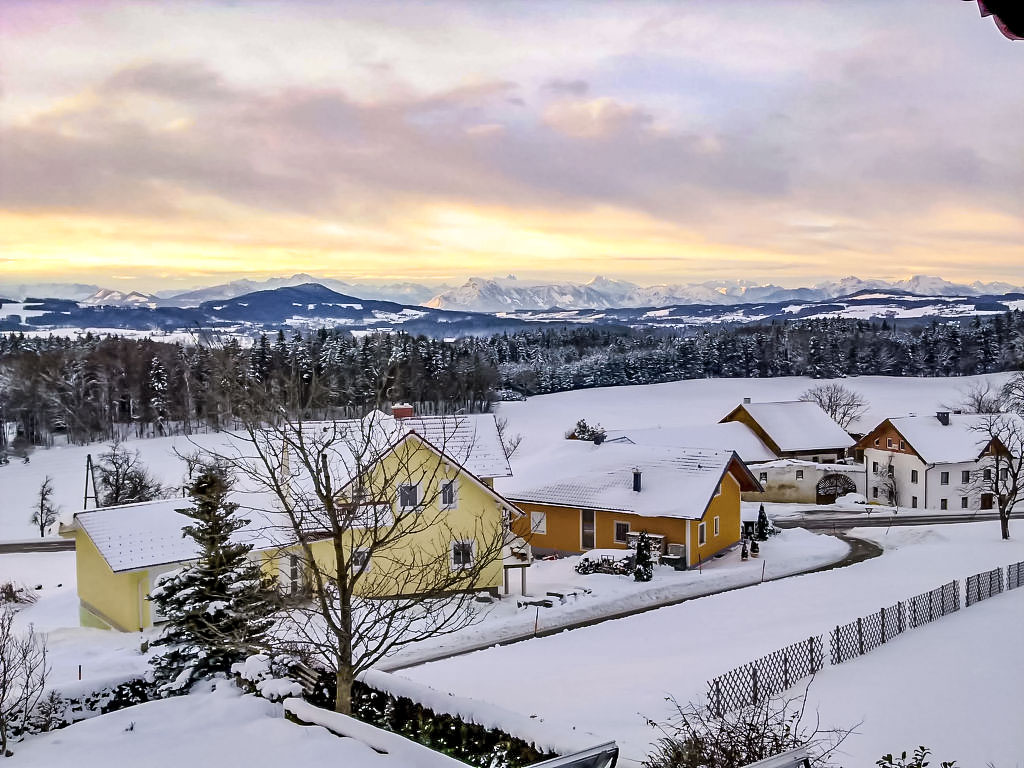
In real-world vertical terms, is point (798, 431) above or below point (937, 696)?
below

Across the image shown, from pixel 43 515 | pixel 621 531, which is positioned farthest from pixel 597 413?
pixel 621 531

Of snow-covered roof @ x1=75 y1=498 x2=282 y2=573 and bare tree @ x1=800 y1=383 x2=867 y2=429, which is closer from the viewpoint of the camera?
snow-covered roof @ x1=75 y1=498 x2=282 y2=573

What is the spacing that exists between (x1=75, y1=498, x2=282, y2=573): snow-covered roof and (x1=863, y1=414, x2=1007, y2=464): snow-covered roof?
44957mm

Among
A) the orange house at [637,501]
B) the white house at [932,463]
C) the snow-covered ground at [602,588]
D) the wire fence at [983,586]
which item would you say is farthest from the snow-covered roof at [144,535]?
the white house at [932,463]

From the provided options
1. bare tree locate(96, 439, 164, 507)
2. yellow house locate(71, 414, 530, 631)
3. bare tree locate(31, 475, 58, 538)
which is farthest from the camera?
bare tree locate(31, 475, 58, 538)

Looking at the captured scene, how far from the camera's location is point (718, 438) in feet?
212

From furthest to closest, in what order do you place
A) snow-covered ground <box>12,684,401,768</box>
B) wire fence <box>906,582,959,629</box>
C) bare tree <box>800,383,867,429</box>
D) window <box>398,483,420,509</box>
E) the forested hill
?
the forested hill
bare tree <box>800,383,867,429</box>
wire fence <box>906,582,959,629</box>
window <box>398,483,420,509</box>
snow-covered ground <box>12,684,401,768</box>

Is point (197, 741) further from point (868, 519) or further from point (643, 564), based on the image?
point (868, 519)

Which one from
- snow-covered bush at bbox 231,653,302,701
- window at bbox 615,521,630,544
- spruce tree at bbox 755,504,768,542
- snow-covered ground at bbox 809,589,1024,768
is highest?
snow-covered bush at bbox 231,653,302,701

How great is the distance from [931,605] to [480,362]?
99448mm

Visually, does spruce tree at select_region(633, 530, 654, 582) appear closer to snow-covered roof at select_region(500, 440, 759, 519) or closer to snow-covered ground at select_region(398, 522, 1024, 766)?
snow-covered roof at select_region(500, 440, 759, 519)

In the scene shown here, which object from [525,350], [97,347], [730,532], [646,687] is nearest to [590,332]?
[525,350]

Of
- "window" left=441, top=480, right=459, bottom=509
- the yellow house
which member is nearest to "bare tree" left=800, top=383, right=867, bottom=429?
the yellow house

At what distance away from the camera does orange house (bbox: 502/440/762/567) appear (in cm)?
3272
